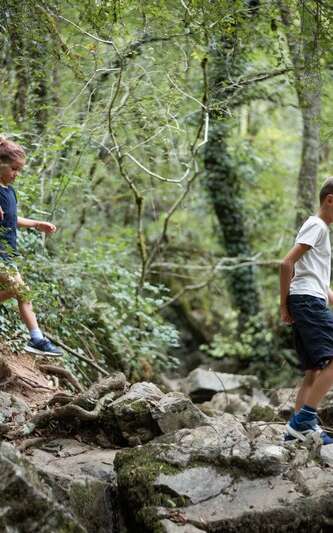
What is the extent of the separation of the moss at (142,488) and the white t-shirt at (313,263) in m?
1.54

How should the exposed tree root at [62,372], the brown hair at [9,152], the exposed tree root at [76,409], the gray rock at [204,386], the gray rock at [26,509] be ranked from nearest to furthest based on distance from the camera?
the gray rock at [26,509] → the exposed tree root at [76,409] → the brown hair at [9,152] → the exposed tree root at [62,372] → the gray rock at [204,386]

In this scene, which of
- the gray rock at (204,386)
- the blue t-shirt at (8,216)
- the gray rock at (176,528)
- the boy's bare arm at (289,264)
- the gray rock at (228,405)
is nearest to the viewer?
the gray rock at (176,528)

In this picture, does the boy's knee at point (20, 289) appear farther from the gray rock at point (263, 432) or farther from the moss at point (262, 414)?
the moss at point (262, 414)

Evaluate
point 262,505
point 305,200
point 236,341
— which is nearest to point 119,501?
point 262,505

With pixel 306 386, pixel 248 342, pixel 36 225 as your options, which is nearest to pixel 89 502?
pixel 306 386

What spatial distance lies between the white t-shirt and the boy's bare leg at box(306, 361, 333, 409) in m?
0.53

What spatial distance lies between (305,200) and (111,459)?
798cm

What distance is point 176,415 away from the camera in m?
4.72

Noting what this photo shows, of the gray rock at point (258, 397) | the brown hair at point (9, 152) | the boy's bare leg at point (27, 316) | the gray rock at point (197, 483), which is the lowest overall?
the gray rock at point (258, 397)

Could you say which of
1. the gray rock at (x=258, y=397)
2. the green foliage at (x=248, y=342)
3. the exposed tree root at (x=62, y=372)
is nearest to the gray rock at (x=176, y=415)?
the exposed tree root at (x=62, y=372)

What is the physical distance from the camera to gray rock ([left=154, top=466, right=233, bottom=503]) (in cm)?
383

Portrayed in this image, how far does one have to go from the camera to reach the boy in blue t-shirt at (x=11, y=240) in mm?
4641

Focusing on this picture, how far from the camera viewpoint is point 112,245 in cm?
956

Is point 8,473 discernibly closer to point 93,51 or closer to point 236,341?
point 93,51
